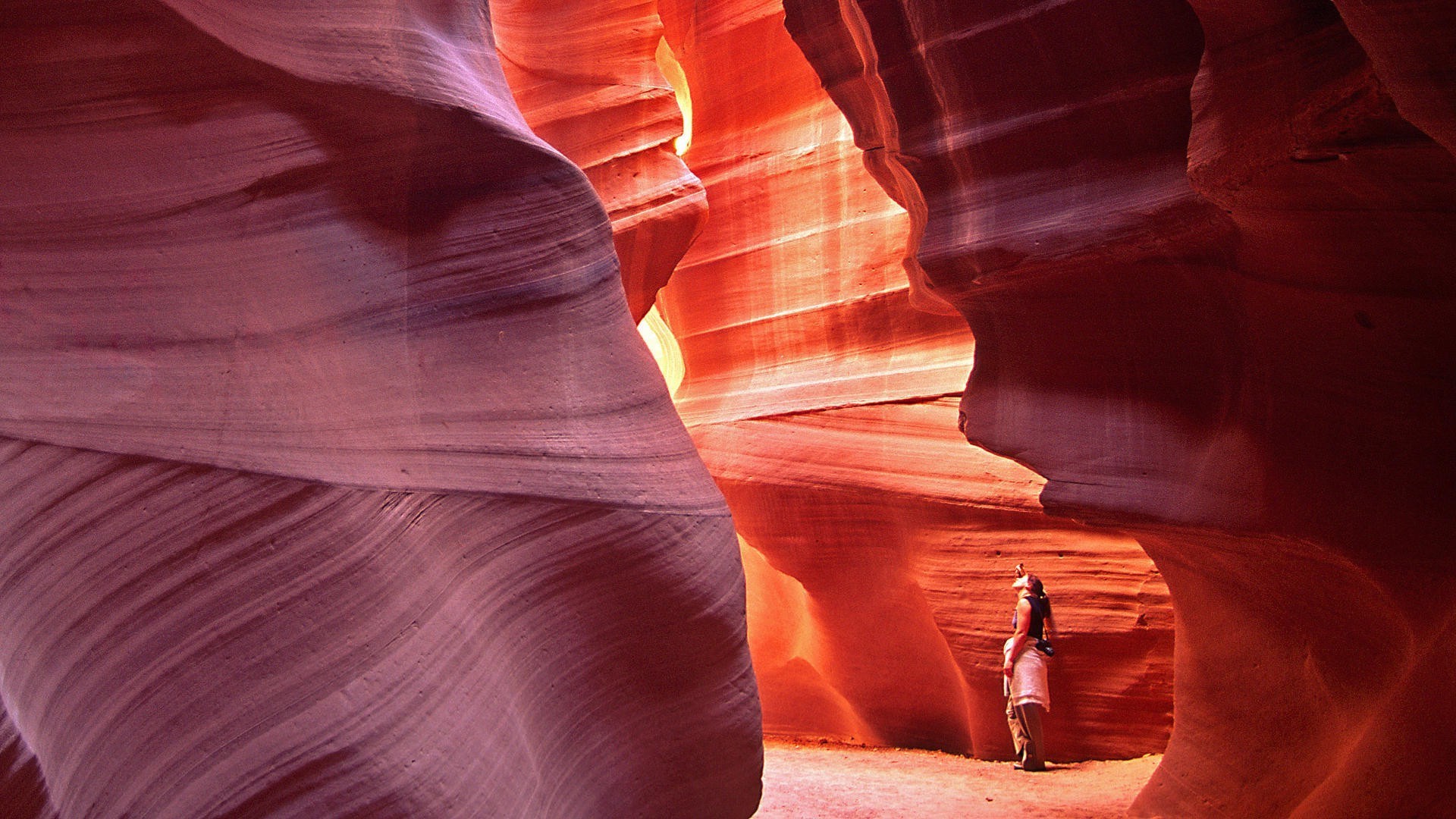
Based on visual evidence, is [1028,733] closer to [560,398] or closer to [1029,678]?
[1029,678]

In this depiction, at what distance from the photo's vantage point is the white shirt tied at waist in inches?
212

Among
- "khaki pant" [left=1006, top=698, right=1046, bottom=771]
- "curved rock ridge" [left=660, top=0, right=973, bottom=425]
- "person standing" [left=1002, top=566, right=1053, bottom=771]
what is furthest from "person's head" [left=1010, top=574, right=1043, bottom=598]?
"curved rock ridge" [left=660, top=0, right=973, bottom=425]

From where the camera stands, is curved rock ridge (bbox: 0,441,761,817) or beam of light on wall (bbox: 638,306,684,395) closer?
curved rock ridge (bbox: 0,441,761,817)

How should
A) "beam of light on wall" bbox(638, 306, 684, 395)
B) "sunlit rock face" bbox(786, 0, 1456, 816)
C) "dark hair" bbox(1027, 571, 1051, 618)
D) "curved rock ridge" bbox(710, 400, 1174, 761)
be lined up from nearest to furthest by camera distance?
"sunlit rock face" bbox(786, 0, 1456, 816) < "dark hair" bbox(1027, 571, 1051, 618) < "curved rock ridge" bbox(710, 400, 1174, 761) < "beam of light on wall" bbox(638, 306, 684, 395)

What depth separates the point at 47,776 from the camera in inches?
78.6

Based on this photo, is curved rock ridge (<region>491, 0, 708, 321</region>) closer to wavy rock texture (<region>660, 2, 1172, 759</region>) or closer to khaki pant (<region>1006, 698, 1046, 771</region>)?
wavy rock texture (<region>660, 2, 1172, 759</region>)

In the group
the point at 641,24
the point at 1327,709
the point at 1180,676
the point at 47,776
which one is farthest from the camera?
the point at 641,24

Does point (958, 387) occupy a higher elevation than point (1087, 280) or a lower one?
lower

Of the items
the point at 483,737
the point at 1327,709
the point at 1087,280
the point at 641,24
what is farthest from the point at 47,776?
the point at 641,24

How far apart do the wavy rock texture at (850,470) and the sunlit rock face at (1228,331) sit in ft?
4.02

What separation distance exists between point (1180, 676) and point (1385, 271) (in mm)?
2119

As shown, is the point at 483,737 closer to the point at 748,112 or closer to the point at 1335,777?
the point at 1335,777

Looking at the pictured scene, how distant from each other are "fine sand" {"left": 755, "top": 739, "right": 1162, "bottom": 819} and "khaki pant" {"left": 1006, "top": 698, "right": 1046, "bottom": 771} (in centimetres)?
7

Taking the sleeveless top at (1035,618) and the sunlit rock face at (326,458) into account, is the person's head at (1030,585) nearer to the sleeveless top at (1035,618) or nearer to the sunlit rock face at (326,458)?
the sleeveless top at (1035,618)
